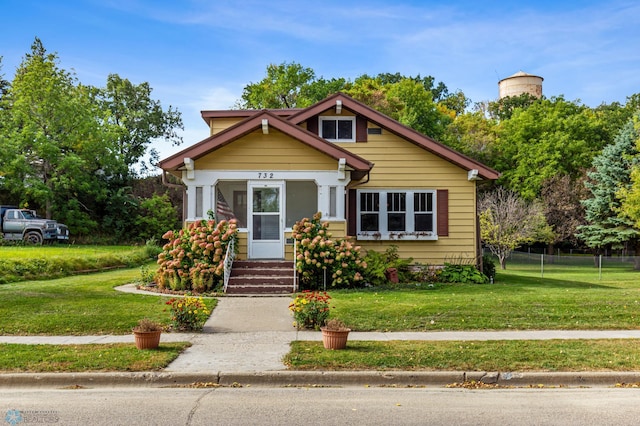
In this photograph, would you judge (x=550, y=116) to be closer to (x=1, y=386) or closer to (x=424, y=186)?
(x=424, y=186)

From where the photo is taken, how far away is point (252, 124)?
16.8 m

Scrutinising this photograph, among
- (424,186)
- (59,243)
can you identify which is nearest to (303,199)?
(424,186)

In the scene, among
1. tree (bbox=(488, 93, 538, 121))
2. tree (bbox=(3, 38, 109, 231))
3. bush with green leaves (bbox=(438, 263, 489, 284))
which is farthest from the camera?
tree (bbox=(488, 93, 538, 121))

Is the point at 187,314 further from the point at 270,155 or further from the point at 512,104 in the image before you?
the point at 512,104

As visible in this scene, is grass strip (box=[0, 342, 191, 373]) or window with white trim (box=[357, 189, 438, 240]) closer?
grass strip (box=[0, 342, 191, 373])

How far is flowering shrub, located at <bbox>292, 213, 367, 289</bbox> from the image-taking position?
1565 cm

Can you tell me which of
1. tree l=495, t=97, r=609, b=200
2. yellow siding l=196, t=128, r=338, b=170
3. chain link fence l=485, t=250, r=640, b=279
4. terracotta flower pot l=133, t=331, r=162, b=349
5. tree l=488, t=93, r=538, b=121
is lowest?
chain link fence l=485, t=250, r=640, b=279

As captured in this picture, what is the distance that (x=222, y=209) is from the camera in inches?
768

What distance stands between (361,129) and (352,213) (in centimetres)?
288

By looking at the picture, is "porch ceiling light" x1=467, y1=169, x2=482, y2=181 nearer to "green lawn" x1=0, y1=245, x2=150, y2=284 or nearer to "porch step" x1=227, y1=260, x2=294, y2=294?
"porch step" x1=227, y1=260, x2=294, y2=294

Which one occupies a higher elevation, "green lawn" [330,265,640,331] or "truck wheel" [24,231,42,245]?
"truck wheel" [24,231,42,245]

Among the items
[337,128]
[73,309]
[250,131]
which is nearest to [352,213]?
[337,128]

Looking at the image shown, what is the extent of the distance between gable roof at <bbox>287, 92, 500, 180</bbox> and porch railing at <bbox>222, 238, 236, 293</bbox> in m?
5.46

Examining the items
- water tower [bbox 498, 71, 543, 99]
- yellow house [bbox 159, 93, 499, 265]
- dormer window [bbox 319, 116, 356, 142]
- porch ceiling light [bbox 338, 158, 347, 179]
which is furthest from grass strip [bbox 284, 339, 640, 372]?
water tower [bbox 498, 71, 543, 99]
